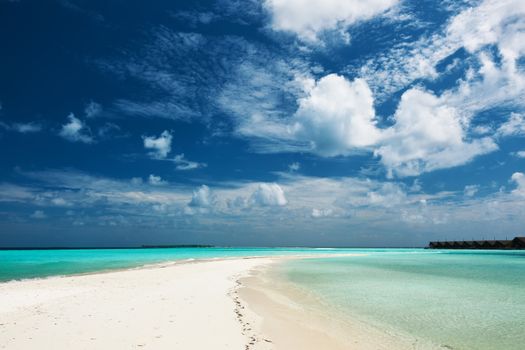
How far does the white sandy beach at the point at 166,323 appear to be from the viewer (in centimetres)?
909

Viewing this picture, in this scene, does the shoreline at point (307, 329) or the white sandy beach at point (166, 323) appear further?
the shoreline at point (307, 329)

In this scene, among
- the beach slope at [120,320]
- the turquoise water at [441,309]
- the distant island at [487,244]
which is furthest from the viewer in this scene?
A: the distant island at [487,244]

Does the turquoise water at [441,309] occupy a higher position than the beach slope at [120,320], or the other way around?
the beach slope at [120,320]

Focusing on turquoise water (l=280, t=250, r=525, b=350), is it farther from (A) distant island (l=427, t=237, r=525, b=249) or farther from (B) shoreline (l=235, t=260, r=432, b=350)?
(A) distant island (l=427, t=237, r=525, b=249)

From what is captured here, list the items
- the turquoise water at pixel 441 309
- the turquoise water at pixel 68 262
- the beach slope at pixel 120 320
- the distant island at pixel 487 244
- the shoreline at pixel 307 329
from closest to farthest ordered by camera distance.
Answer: the beach slope at pixel 120 320
the shoreline at pixel 307 329
the turquoise water at pixel 441 309
the turquoise water at pixel 68 262
the distant island at pixel 487 244

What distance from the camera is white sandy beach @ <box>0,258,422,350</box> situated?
9.09 m

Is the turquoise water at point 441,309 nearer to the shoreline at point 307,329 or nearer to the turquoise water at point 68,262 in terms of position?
the shoreline at point 307,329

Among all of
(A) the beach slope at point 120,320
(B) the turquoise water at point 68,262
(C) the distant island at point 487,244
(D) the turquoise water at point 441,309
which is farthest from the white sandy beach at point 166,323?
(C) the distant island at point 487,244

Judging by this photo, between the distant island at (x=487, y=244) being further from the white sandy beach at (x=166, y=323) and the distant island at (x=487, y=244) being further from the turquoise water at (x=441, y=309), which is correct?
the white sandy beach at (x=166, y=323)

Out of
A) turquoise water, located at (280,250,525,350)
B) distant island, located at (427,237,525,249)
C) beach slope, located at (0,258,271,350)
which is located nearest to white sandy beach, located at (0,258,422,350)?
beach slope, located at (0,258,271,350)

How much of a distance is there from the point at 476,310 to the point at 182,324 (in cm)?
1213

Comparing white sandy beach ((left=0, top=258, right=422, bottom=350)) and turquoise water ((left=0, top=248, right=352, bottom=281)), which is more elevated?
white sandy beach ((left=0, top=258, right=422, bottom=350))

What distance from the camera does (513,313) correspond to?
1359 cm

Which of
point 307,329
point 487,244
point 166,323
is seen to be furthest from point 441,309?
point 487,244
